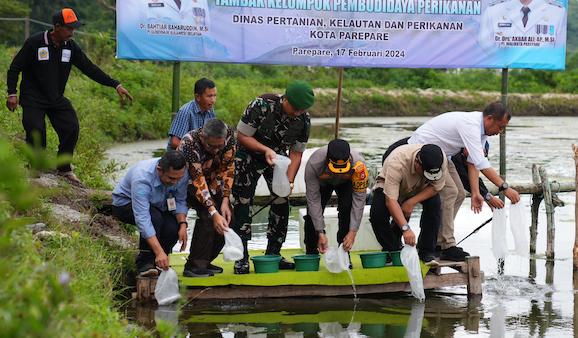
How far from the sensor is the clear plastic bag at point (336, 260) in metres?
7.76

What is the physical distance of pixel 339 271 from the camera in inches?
308

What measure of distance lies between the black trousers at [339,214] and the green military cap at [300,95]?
692mm

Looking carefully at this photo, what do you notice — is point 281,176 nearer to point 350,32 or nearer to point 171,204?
point 171,204

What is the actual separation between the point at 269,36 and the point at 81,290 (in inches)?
194

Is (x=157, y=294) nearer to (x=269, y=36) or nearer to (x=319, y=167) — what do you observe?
(x=319, y=167)

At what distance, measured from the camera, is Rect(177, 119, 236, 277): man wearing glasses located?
7.49 meters

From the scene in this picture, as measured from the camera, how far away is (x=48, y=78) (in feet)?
29.5

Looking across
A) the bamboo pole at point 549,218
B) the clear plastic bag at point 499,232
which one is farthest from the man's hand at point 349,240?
the bamboo pole at point 549,218

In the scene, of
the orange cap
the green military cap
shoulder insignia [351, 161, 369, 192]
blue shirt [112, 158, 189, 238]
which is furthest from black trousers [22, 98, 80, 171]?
shoulder insignia [351, 161, 369, 192]

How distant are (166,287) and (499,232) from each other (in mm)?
2911

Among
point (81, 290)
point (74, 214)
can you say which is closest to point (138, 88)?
point (74, 214)

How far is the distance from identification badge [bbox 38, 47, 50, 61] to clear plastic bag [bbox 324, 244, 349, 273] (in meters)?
3.02

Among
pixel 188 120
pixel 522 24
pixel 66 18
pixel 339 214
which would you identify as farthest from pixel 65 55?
pixel 522 24

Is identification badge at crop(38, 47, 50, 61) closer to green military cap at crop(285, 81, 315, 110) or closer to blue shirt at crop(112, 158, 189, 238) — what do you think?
blue shirt at crop(112, 158, 189, 238)
